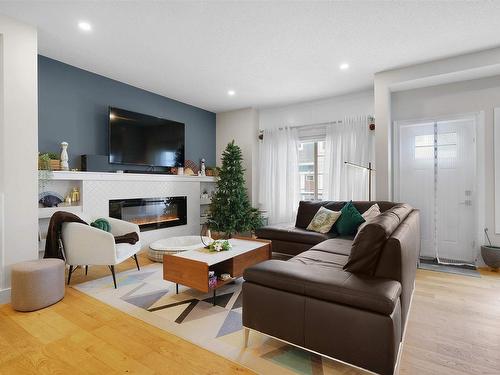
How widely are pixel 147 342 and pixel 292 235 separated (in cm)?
229

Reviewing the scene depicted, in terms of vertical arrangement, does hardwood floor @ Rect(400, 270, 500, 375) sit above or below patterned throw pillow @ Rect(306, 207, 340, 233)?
below

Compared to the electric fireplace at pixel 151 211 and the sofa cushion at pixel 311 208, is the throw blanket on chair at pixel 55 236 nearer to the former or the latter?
the electric fireplace at pixel 151 211

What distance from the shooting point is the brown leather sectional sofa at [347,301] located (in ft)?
4.50

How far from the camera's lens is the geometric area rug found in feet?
5.48

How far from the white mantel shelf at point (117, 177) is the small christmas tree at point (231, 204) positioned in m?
0.63

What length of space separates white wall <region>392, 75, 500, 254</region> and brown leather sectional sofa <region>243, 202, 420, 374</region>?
2.62m

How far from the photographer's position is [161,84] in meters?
4.35

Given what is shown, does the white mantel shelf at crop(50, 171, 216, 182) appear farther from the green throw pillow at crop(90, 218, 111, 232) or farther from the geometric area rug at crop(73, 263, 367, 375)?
the geometric area rug at crop(73, 263, 367, 375)

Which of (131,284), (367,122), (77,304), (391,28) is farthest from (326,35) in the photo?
(77,304)

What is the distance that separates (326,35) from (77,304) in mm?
3635

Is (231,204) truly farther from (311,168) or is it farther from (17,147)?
(17,147)

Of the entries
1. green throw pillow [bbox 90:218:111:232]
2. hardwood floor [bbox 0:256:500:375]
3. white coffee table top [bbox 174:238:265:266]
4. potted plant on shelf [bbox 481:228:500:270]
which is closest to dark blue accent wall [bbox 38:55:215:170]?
green throw pillow [bbox 90:218:111:232]

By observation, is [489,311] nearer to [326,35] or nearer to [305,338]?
[305,338]

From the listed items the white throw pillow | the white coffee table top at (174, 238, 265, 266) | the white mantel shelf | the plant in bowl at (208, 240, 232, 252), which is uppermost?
the white mantel shelf
